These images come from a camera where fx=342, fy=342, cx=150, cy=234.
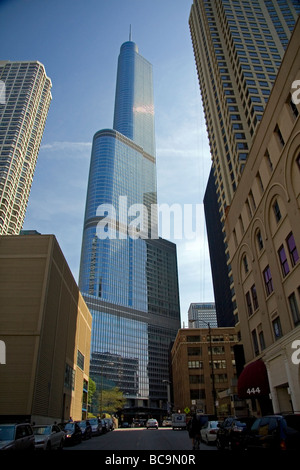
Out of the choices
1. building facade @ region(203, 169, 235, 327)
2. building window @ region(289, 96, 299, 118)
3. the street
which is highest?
building facade @ region(203, 169, 235, 327)

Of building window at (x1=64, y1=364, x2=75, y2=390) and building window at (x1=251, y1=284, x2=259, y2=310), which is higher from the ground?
building window at (x1=251, y1=284, x2=259, y2=310)

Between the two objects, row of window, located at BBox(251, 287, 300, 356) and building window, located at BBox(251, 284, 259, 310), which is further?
building window, located at BBox(251, 284, 259, 310)

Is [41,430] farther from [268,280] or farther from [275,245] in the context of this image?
[275,245]

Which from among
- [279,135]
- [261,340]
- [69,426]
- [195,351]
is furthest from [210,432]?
[195,351]

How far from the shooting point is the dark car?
13.6 meters

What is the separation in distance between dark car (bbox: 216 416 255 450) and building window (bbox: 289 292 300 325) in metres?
7.55

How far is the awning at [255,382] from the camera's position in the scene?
24.2 metres

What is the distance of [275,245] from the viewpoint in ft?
79.1

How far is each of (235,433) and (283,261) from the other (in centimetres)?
1206

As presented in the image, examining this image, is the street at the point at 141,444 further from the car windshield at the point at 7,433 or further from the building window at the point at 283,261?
the building window at the point at 283,261

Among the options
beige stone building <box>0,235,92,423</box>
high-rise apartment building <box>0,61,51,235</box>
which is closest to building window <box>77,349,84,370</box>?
beige stone building <box>0,235,92,423</box>

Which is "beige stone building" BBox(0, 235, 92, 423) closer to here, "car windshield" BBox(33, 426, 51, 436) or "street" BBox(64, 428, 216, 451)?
"street" BBox(64, 428, 216, 451)

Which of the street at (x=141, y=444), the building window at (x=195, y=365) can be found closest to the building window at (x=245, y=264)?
the street at (x=141, y=444)
